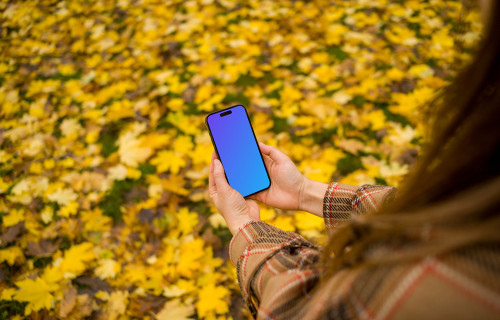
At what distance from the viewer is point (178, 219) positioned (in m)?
1.79

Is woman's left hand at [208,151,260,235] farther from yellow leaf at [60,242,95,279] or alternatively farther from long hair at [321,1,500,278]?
yellow leaf at [60,242,95,279]

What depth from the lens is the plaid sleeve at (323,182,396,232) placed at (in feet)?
3.57

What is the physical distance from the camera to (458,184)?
0.50 meters

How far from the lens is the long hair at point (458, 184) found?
445mm

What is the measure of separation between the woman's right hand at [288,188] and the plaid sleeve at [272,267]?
1.47 ft

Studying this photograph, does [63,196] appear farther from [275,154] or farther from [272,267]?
[272,267]

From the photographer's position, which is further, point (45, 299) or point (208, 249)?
point (208, 249)

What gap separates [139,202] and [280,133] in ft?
3.61

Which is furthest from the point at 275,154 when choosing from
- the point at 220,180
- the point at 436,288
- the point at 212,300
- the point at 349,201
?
the point at 436,288

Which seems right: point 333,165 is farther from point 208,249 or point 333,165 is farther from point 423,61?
point 423,61

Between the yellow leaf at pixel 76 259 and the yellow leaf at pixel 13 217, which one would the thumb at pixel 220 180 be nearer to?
the yellow leaf at pixel 76 259

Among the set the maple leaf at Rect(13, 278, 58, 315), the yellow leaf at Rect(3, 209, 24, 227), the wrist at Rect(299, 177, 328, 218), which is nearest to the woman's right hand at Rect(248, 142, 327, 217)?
the wrist at Rect(299, 177, 328, 218)

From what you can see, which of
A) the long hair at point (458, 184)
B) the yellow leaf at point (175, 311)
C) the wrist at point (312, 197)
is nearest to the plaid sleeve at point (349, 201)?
the wrist at point (312, 197)

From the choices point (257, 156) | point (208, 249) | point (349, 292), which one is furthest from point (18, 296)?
point (349, 292)
